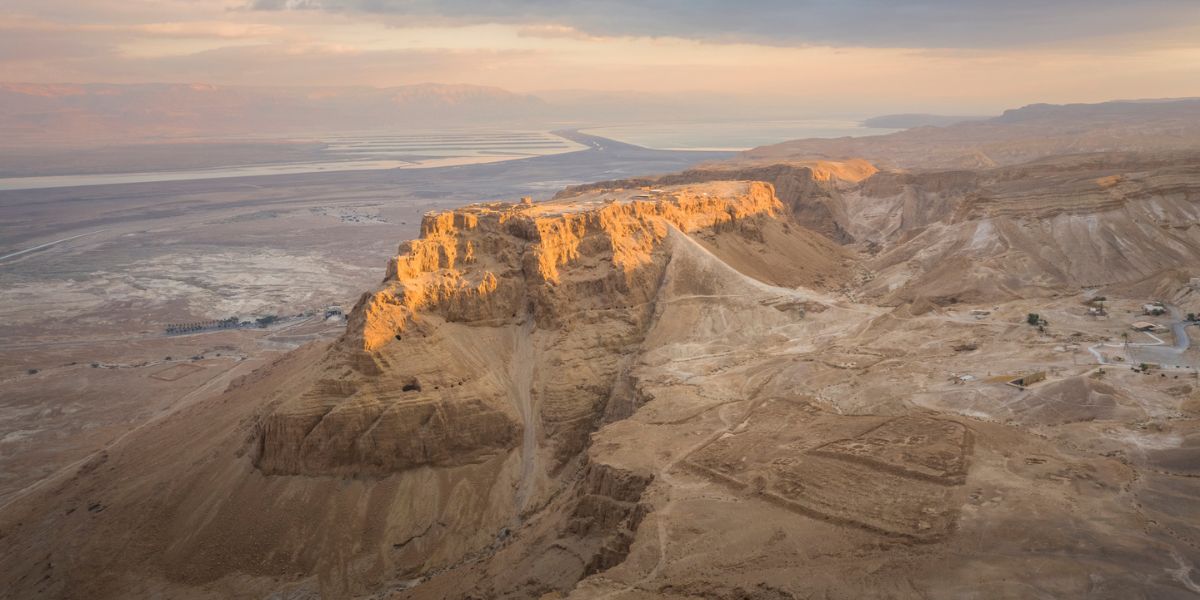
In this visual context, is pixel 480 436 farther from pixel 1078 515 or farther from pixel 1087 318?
pixel 1087 318

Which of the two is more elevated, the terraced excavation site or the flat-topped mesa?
the flat-topped mesa

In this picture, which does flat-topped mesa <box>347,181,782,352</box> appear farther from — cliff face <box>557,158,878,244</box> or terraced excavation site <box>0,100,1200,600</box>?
cliff face <box>557,158,878,244</box>

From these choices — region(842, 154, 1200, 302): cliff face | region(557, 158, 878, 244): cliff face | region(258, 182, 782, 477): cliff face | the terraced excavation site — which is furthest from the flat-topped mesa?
region(557, 158, 878, 244): cliff face

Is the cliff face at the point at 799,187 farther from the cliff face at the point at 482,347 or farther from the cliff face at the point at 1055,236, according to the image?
the cliff face at the point at 482,347

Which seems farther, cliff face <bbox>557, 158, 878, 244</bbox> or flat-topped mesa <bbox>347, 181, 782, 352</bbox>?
cliff face <bbox>557, 158, 878, 244</bbox>

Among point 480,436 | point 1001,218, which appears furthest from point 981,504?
point 1001,218
